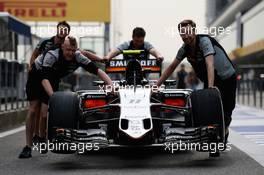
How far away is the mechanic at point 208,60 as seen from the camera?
7.34 meters

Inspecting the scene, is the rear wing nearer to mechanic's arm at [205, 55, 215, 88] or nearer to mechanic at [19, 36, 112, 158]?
mechanic at [19, 36, 112, 158]

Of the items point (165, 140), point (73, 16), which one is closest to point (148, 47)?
point (165, 140)

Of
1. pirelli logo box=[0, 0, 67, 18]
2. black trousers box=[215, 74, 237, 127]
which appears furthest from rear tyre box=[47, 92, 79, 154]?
pirelli logo box=[0, 0, 67, 18]

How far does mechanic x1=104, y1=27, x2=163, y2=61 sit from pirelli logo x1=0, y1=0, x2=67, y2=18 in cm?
4136

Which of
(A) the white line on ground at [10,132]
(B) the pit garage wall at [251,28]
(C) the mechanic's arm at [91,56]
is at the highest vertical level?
(B) the pit garage wall at [251,28]

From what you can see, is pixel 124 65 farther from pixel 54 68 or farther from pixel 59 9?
pixel 59 9

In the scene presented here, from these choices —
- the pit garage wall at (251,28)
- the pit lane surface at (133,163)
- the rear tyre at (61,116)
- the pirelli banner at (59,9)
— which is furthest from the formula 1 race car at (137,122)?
the pit garage wall at (251,28)

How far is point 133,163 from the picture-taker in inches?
279

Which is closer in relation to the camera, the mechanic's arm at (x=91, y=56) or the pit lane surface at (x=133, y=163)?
the pit lane surface at (x=133, y=163)

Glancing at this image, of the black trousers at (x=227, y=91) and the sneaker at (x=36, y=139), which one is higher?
the black trousers at (x=227, y=91)

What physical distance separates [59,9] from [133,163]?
43.0 metres

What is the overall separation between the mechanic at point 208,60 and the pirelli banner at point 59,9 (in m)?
41.0

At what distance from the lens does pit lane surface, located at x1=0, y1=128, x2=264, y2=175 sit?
650cm

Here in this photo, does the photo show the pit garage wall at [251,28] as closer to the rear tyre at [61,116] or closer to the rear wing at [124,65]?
the rear wing at [124,65]
